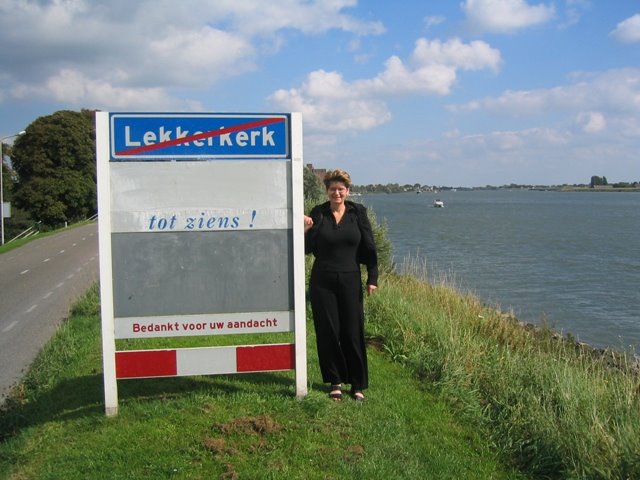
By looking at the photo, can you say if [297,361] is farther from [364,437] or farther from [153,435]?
[153,435]

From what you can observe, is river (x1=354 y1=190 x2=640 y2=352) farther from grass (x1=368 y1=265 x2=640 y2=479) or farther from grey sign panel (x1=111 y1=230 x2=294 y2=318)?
grey sign panel (x1=111 y1=230 x2=294 y2=318)

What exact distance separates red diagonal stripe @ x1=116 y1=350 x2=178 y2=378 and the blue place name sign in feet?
5.07

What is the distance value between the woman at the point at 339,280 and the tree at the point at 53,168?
147 feet

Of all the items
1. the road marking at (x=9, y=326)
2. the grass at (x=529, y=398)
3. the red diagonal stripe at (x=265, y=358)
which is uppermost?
the red diagonal stripe at (x=265, y=358)

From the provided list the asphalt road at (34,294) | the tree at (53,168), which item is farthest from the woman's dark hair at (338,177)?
the tree at (53,168)

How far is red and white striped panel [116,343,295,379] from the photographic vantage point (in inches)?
195

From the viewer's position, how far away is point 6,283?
16.3 metres

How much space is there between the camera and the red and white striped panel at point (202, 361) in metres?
4.96

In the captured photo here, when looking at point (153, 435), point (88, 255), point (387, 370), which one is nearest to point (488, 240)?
point (88, 255)

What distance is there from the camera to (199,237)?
4.98m

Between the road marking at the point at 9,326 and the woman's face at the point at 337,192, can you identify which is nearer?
the woman's face at the point at 337,192

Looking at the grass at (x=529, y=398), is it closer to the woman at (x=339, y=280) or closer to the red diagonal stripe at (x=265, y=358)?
the woman at (x=339, y=280)

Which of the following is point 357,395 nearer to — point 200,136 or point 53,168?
point 200,136

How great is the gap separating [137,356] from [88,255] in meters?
19.3
